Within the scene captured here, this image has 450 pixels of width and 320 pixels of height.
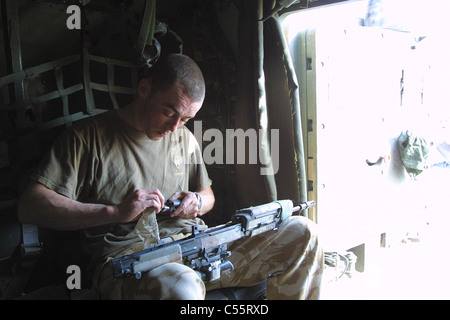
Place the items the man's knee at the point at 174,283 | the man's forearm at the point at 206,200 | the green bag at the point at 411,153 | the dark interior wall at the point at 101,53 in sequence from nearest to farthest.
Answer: the man's knee at the point at 174,283 < the dark interior wall at the point at 101,53 < the man's forearm at the point at 206,200 < the green bag at the point at 411,153

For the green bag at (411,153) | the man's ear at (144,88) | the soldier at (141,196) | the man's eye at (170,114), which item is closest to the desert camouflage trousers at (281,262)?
the soldier at (141,196)

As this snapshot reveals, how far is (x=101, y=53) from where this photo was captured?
2385 millimetres

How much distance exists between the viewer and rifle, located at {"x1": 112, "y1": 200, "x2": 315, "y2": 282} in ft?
4.51

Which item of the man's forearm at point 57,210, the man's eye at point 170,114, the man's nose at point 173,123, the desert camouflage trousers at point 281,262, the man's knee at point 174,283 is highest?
the man's eye at point 170,114

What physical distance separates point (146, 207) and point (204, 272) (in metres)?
0.40

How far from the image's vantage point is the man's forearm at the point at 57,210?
1.58 metres

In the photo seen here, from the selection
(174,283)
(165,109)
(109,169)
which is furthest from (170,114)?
(174,283)

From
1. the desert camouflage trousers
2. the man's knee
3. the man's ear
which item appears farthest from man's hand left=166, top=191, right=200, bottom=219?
the man's ear

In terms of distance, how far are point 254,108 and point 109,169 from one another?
3.23 feet

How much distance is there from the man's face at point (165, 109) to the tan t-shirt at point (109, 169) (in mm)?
114

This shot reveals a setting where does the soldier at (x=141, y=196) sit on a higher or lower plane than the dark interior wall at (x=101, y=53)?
lower

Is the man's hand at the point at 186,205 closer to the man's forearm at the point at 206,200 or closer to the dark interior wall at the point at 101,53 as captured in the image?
the man's forearm at the point at 206,200

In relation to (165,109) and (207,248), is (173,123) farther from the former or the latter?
(207,248)

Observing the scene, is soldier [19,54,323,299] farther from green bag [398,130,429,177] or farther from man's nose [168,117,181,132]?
green bag [398,130,429,177]
